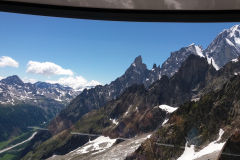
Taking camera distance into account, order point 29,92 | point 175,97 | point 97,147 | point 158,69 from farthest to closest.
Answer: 1. point 29,92
2. point 97,147
3. point 175,97
4. point 158,69

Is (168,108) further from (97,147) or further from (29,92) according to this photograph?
(29,92)

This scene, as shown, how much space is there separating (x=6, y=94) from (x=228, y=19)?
402 feet

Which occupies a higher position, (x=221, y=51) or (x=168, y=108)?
(x=221, y=51)

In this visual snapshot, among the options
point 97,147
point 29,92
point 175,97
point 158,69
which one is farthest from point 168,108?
point 29,92

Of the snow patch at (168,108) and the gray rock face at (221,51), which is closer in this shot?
the snow patch at (168,108)

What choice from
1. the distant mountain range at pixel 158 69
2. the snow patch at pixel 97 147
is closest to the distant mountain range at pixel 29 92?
the snow patch at pixel 97 147

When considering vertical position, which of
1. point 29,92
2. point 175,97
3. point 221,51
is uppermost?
point 29,92

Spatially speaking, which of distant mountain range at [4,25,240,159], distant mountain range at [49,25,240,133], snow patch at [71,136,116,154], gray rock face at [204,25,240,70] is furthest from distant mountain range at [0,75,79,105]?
gray rock face at [204,25,240,70]

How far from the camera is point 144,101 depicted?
84.4 feet

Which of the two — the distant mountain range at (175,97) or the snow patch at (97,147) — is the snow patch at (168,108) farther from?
the snow patch at (97,147)

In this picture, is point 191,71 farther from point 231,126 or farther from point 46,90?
point 46,90

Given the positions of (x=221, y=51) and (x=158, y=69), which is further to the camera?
(x=221, y=51)

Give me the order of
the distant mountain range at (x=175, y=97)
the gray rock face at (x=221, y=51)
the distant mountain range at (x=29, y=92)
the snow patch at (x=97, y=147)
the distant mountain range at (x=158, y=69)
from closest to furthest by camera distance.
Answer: the distant mountain range at (x=175, y=97), the distant mountain range at (x=158, y=69), the gray rock face at (x=221, y=51), the snow patch at (x=97, y=147), the distant mountain range at (x=29, y=92)

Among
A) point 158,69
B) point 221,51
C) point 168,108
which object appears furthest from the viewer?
point 221,51
